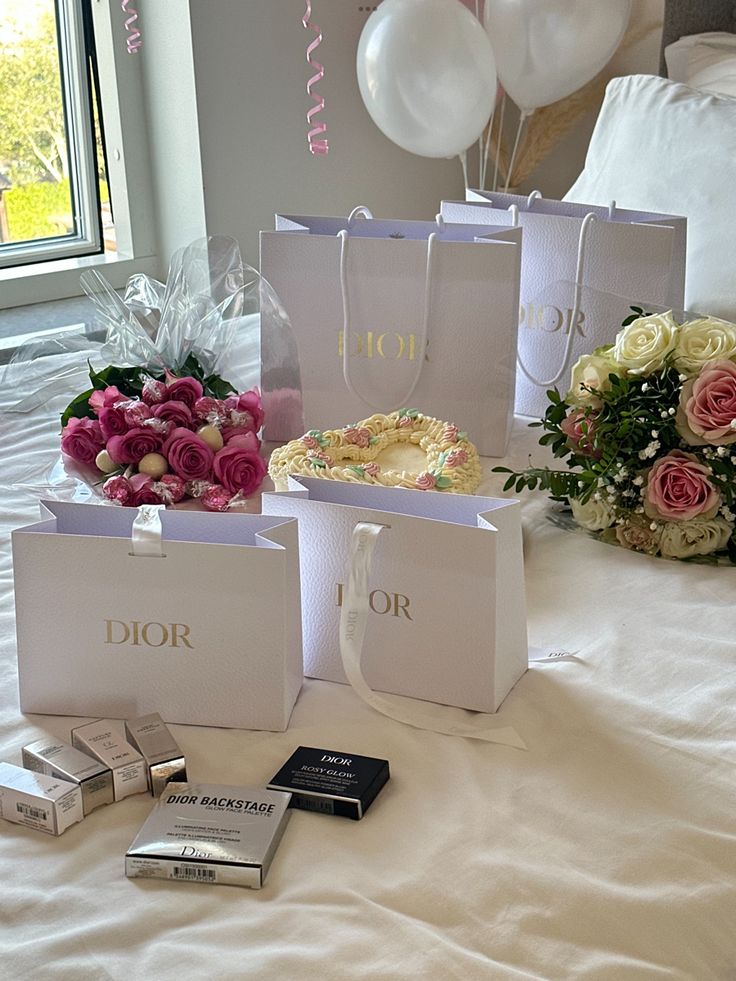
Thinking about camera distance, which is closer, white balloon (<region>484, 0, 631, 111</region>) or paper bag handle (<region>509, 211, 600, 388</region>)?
paper bag handle (<region>509, 211, 600, 388</region>)

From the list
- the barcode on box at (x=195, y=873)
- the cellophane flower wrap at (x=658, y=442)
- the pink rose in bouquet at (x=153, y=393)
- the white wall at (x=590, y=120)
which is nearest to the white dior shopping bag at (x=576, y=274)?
the cellophane flower wrap at (x=658, y=442)

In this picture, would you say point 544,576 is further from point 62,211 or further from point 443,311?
point 62,211

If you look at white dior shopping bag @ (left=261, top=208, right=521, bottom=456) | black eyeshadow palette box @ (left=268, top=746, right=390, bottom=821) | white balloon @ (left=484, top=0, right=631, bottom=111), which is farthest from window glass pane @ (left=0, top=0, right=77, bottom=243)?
black eyeshadow palette box @ (left=268, top=746, right=390, bottom=821)

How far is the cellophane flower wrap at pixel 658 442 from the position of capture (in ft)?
3.94

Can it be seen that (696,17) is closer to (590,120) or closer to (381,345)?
(590,120)

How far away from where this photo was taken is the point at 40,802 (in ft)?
2.63

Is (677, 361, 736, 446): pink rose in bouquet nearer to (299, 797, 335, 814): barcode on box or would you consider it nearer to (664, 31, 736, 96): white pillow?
(299, 797, 335, 814): barcode on box

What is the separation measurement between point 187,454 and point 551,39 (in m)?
1.31

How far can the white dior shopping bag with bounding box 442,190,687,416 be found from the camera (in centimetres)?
148

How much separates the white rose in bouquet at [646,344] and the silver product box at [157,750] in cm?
68

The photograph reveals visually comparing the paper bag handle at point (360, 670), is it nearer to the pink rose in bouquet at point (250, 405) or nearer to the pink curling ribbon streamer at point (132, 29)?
the pink rose in bouquet at point (250, 405)

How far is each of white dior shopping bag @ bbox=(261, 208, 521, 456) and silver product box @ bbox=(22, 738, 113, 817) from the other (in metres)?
0.77

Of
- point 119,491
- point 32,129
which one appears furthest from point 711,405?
point 32,129

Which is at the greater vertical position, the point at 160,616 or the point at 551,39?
the point at 551,39
